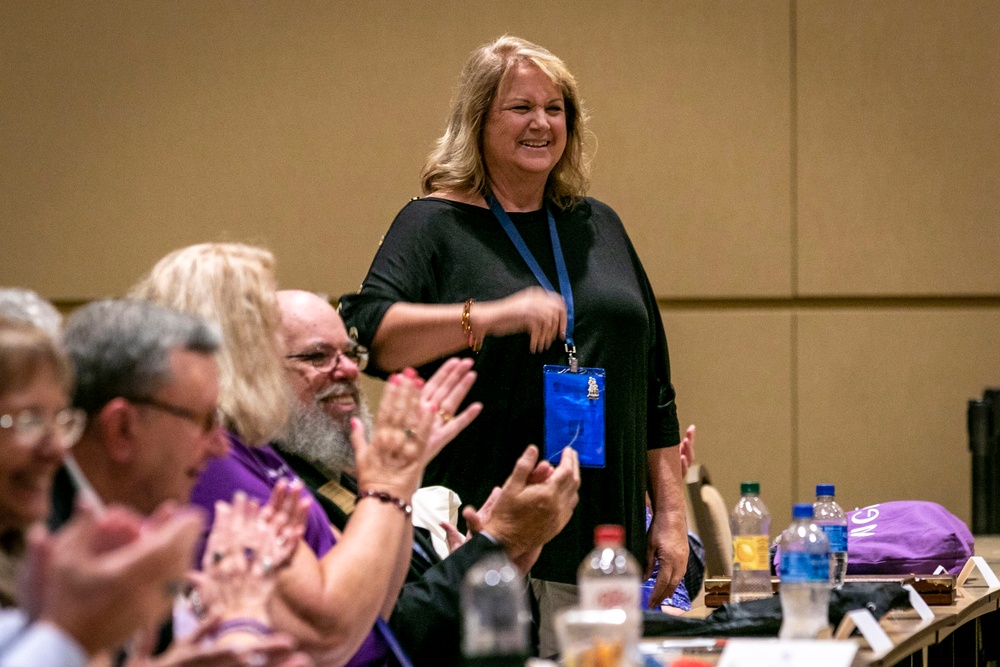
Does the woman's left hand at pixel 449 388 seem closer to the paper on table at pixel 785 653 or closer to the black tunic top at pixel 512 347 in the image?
the black tunic top at pixel 512 347

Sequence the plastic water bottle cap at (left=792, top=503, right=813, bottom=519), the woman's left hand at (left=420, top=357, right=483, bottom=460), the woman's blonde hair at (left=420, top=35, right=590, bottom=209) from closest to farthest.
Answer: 1. the woman's left hand at (left=420, top=357, right=483, bottom=460)
2. the plastic water bottle cap at (left=792, top=503, right=813, bottom=519)
3. the woman's blonde hair at (left=420, top=35, right=590, bottom=209)

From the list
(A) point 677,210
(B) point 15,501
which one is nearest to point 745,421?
(A) point 677,210

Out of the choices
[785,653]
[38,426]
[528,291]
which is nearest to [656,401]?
[528,291]

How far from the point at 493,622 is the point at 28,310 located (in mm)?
645

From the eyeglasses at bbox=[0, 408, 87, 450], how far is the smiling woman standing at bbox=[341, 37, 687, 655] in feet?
3.81

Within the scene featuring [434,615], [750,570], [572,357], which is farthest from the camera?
[572,357]

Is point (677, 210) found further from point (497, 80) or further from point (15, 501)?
point (15, 501)

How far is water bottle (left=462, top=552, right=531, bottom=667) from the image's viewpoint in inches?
56.1

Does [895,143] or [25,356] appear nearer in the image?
[25,356]

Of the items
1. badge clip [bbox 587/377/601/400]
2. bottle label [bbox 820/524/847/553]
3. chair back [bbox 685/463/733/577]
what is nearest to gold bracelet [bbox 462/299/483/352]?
badge clip [bbox 587/377/601/400]

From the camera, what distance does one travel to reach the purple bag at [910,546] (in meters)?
2.80

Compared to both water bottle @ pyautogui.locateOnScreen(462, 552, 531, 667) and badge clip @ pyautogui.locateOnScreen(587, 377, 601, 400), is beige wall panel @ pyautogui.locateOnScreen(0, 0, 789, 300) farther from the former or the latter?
water bottle @ pyautogui.locateOnScreen(462, 552, 531, 667)

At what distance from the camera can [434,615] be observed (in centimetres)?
210

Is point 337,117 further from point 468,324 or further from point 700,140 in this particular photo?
point 468,324
